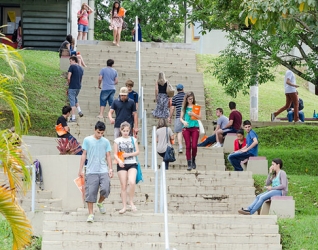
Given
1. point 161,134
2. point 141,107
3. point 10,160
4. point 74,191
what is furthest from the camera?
point 141,107

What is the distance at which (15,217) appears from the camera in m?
11.1

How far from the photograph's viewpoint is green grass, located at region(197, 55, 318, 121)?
1196 inches

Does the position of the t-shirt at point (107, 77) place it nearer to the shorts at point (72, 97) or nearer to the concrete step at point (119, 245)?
the shorts at point (72, 97)

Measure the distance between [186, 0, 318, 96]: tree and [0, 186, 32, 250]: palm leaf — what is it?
5.98m

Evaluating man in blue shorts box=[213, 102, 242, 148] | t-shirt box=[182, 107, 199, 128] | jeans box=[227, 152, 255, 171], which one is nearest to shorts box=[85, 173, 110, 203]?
t-shirt box=[182, 107, 199, 128]

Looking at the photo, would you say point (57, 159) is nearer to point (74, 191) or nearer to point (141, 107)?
point (74, 191)

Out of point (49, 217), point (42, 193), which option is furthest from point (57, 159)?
point (49, 217)

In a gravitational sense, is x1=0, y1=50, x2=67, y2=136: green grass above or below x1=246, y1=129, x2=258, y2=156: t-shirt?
above

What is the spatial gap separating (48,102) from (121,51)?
376 centimetres

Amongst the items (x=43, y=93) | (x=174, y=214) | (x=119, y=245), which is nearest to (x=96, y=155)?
(x=119, y=245)

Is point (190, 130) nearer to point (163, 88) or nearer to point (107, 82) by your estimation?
point (163, 88)

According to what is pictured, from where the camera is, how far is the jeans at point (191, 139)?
18719mm

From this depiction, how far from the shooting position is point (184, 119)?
18.8m

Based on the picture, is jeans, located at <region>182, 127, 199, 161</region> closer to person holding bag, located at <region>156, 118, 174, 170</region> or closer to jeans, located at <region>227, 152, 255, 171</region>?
person holding bag, located at <region>156, 118, 174, 170</region>
